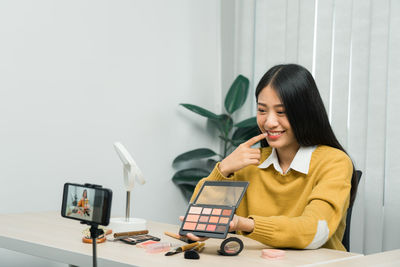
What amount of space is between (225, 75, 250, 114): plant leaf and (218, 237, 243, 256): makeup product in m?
1.87

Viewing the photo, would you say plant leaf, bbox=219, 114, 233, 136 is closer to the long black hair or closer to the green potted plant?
the green potted plant

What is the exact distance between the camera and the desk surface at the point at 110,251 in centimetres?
121

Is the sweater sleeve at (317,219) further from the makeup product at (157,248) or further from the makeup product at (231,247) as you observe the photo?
the makeup product at (157,248)

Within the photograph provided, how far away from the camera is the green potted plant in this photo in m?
3.10

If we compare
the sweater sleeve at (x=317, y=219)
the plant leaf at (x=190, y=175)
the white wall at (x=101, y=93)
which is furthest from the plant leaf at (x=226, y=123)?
the sweater sleeve at (x=317, y=219)

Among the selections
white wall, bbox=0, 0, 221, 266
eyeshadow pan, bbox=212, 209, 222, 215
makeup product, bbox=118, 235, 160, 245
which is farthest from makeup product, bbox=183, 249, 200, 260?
white wall, bbox=0, 0, 221, 266

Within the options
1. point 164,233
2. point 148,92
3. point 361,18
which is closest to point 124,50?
point 148,92

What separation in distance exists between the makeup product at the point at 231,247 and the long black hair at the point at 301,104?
0.46 meters

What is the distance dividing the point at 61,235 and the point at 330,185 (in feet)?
2.76

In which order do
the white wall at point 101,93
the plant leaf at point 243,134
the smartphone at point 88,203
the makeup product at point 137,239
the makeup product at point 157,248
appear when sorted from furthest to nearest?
the plant leaf at point 243,134
the white wall at point 101,93
the makeup product at point 137,239
the makeup product at point 157,248
the smartphone at point 88,203

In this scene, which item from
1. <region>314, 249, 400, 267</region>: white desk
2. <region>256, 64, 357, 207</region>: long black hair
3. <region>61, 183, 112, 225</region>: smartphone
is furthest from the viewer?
<region>256, 64, 357, 207</region>: long black hair

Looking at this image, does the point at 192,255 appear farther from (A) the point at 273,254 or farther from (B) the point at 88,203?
(B) the point at 88,203

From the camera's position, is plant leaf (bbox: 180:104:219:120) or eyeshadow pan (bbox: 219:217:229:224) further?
plant leaf (bbox: 180:104:219:120)

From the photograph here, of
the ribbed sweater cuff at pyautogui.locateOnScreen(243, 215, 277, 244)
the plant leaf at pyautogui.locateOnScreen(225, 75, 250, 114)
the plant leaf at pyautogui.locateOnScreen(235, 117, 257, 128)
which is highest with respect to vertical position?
the plant leaf at pyautogui.locateOnScreen(225, 75, 250, 114)
